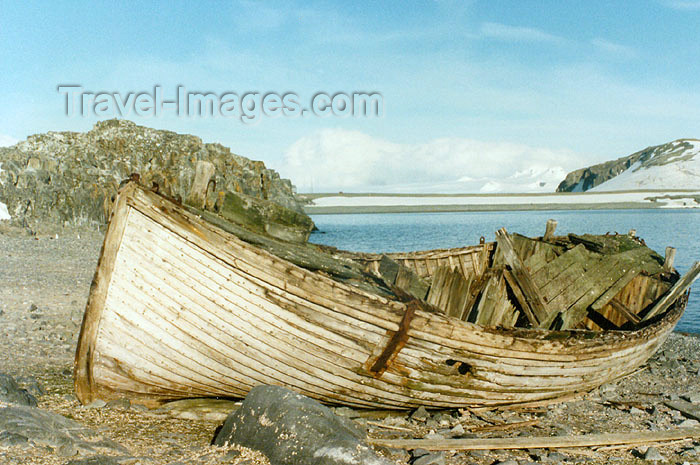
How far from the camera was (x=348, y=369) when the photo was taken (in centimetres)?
672

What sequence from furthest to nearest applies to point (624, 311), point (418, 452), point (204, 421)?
point (624, 311), point (204, 421), point (418, 452)

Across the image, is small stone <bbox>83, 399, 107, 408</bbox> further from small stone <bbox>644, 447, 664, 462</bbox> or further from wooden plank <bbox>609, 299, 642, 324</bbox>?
wooden plank <bbox>609, 299, 642, 324</bbox>

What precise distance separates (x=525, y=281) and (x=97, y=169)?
41093 millimetres

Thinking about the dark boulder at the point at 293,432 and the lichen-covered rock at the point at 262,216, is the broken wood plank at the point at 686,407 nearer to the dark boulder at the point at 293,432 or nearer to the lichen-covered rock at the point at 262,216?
Result: the dark boulder at the point at 293,432

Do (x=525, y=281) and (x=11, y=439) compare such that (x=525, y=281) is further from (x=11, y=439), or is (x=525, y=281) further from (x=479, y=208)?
(x=479, y=208)

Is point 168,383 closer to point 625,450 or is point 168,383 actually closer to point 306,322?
point 306,322

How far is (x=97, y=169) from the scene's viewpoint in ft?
142

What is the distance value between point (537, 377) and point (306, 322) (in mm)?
3678

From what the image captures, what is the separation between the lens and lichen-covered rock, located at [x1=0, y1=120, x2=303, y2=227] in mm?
38000

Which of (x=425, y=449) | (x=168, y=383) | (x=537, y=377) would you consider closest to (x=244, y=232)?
(x=168, y=383)

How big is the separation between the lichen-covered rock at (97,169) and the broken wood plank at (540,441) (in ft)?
87.8

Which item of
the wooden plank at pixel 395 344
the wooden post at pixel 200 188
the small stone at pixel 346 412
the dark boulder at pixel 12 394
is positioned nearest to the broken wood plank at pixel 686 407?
the wooden plank at pixel 395 344

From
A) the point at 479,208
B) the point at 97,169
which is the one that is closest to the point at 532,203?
the point at 479,208

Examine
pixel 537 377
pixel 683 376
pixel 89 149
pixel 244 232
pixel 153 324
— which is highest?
pixel 89 149
